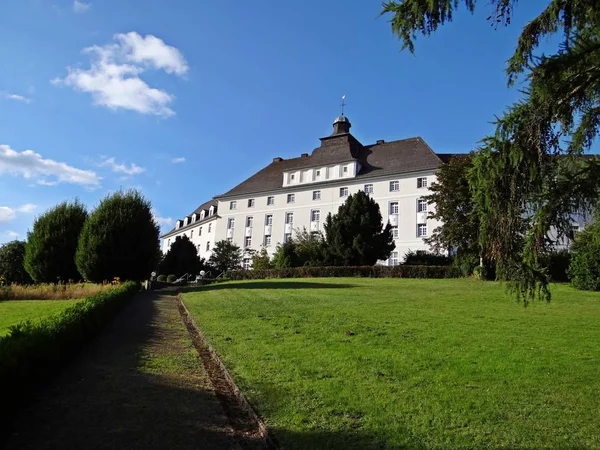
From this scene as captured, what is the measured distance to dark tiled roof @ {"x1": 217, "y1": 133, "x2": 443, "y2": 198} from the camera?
178 feet

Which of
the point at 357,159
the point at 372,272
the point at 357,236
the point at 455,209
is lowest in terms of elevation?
the point at 372,272

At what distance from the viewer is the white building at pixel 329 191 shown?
52.4 m

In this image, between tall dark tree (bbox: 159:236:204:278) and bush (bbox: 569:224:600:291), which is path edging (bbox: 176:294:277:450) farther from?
tall dark tree (bbox: 159:236:204:278)

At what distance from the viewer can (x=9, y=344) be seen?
5473 mm

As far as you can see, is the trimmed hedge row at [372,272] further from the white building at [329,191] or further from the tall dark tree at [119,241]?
the white building at [329,191]

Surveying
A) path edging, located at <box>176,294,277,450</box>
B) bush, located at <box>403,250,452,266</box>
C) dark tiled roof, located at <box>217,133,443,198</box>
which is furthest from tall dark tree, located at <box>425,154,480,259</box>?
path edging, located at <box>176,294,277,450</box>

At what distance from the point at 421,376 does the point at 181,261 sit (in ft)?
146

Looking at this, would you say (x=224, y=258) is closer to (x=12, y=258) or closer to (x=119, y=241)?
(x=12, y=258)

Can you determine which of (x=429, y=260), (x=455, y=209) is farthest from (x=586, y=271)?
(x=429, y=260)

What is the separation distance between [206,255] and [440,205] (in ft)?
162

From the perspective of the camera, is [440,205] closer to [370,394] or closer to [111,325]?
[111,325]

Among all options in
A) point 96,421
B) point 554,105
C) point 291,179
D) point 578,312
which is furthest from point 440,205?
point 291,179

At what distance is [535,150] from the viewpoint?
5816 mm

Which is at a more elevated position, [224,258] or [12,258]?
[224,258]
